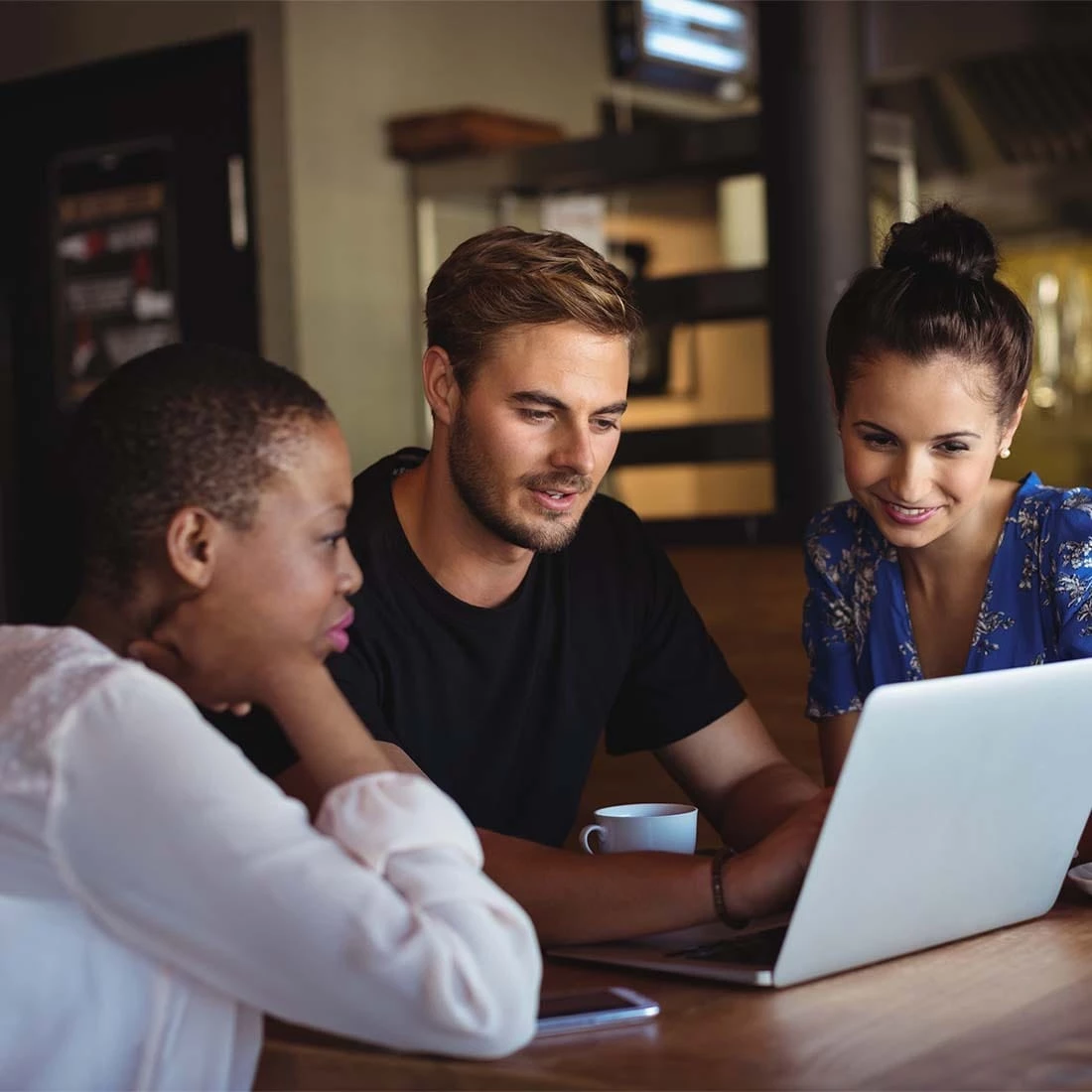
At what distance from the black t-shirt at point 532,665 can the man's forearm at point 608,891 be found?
0.36 metres

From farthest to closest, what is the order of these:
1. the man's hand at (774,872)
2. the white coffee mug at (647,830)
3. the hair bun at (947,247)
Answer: the hair bun at (947,247)
the white coffee mug at (647,830)
the man's hand at (774,872)

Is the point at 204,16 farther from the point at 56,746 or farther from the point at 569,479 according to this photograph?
the point at 56,746

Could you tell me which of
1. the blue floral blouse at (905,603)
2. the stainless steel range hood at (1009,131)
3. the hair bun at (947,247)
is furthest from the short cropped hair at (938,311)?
the stainless steel range hood at (1009,131)

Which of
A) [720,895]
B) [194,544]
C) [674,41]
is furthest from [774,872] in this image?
[674,41]

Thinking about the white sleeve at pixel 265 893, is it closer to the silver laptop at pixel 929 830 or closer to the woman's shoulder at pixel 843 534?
the silver laptop at pixel 929 830

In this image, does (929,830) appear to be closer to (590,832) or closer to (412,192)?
(590,832)

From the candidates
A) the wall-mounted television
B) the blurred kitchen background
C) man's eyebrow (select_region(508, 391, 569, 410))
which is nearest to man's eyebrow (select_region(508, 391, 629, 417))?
man's eyebrow (select_region(508, 391, 569, 410))

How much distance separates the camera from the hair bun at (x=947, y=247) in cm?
176

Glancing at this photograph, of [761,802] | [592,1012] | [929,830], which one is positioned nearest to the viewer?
[592,1012]

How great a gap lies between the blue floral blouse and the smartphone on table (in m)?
0.75

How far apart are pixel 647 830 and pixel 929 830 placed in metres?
0.28

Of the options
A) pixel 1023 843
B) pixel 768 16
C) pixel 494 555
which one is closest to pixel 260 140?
pixel 768 16

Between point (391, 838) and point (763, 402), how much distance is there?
349cm

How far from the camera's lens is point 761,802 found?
1.68m
